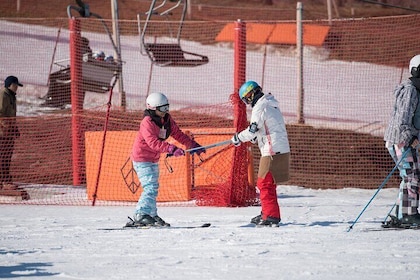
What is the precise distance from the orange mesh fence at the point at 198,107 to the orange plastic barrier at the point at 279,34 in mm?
82

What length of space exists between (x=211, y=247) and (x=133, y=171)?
5.08 meters

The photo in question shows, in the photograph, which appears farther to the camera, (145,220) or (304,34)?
Result: (304,34)

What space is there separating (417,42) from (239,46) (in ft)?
44.5

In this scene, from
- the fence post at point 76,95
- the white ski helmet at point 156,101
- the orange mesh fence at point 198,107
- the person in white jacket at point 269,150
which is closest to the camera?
the person in white jacket at point 269,150

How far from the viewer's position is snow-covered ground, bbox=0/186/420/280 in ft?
26.3

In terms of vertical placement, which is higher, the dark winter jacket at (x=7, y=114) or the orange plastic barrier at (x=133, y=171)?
the dark winter jacket at (x=7, y=114)

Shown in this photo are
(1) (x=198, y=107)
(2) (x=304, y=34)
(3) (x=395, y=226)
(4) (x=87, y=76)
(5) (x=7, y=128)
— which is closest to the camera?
(3) (x=395, y=226)

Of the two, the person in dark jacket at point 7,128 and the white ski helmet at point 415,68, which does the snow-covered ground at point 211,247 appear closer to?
the white ski helmet at point 415,68

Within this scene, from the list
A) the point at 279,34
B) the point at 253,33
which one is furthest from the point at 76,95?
the point at 253,33

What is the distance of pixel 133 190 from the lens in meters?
14.4

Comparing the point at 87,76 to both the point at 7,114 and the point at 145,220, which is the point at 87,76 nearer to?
the point at 7,114

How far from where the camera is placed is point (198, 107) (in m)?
15.3

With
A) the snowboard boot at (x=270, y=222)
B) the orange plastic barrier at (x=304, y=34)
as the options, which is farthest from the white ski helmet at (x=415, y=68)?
the orange plastic barrier at (x=304, y=34)

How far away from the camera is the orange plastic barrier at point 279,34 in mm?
30136
